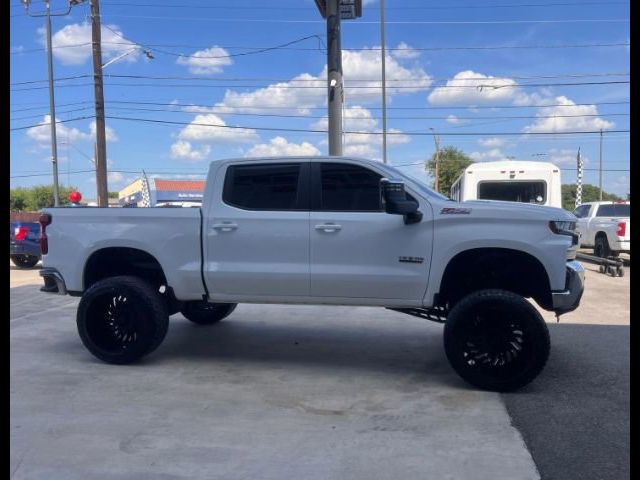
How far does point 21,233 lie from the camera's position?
14.0 m

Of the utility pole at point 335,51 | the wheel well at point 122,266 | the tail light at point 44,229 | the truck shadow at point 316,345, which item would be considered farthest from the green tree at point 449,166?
the tail light at point 44,229

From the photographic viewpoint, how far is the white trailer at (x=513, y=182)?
10.8 meters

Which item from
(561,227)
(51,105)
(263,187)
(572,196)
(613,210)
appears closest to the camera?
(51,105)

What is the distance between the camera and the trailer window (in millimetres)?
10891

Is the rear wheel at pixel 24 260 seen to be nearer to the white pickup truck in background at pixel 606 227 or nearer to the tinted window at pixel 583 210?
the white pickup truck in background at pixel 606 227

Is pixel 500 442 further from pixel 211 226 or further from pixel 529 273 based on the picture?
pixel 211 226

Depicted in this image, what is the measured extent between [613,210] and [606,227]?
150cm

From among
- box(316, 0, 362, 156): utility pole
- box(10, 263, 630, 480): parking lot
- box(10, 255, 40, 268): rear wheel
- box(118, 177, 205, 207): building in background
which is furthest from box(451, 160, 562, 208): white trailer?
box(10, 255, 40, 268): rear wheel

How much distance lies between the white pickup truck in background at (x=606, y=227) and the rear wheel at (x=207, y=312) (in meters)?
10.5

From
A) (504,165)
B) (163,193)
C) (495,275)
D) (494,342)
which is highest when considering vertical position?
(504,165)

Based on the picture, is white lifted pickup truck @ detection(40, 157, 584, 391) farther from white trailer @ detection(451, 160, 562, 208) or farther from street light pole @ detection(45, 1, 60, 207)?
white trailer @ detection(451, 160, 562, 208)

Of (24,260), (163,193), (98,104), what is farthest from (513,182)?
(24,260)

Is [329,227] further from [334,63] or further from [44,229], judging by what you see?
[334,63]

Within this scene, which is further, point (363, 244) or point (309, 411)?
point (363, 244)
